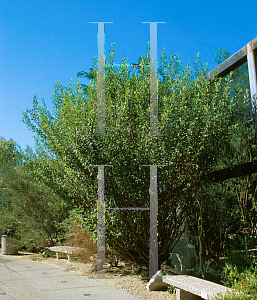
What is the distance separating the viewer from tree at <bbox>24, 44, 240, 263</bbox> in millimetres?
5066

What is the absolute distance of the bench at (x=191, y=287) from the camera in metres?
3.85

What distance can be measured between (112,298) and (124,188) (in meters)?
1.80

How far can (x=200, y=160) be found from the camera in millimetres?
5559

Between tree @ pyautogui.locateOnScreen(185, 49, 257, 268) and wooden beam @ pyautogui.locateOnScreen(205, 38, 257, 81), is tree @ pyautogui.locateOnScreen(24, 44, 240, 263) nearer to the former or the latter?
tree @ pyautogui.locateOnScreen(185, 49, 257, 268)

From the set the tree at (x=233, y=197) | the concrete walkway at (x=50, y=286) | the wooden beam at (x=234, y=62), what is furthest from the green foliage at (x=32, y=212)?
the wooden beam at (x=234, y=62)

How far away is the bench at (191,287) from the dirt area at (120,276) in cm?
26

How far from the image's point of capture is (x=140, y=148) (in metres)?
5.00

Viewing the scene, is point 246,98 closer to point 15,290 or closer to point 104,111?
point 104,111

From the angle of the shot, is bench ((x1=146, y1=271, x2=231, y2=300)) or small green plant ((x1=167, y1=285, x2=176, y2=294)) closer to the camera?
bench ((x1=146, y1=271, x2=231, y2=300))

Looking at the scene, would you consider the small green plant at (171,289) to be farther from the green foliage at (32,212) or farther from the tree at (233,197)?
the green foliage at (32,212)

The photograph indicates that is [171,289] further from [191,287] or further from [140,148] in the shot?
[140,148]

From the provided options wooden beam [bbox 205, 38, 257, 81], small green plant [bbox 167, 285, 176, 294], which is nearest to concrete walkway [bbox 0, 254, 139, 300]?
small green plant [bbox 167, 285, 176, 294]

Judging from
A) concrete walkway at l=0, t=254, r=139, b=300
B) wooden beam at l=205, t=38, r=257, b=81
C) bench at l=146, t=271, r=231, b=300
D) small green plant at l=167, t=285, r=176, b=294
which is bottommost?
concrete walkway at l=0, t=254, r=139, b=300

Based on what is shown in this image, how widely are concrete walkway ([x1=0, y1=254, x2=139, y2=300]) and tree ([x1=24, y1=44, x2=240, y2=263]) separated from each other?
2.90ft
